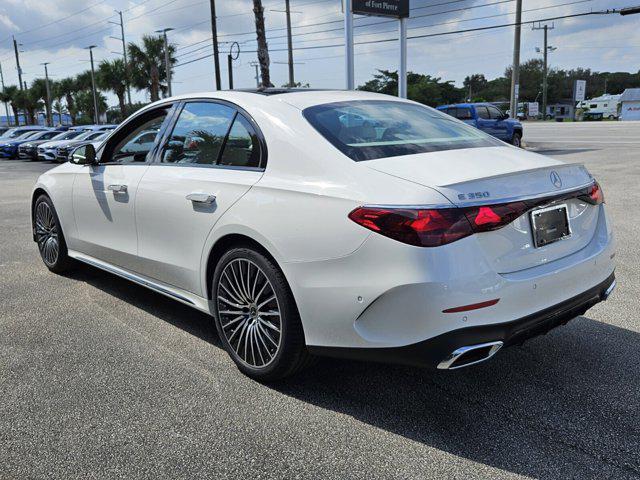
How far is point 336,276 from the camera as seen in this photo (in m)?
2.76

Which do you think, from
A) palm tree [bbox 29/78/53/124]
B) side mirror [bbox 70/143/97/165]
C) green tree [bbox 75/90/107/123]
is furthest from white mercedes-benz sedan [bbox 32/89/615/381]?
palm tree [bbox 29/78/53/124]

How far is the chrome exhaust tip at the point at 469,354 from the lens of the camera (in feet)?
8.46

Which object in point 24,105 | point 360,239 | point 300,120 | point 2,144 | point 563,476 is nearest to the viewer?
point 563,476

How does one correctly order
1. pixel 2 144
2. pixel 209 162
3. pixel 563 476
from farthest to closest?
pixel 2 144
pixel 209 162
pixel 563 476

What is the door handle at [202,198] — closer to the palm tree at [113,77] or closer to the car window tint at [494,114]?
the car window tint at [494,114]

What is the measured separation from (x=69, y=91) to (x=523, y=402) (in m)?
82.5

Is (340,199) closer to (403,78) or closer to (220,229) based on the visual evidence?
(220,229)

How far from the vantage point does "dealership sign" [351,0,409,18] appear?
16953 millimetres

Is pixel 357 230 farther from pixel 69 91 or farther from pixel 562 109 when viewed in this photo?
pixel 562 109

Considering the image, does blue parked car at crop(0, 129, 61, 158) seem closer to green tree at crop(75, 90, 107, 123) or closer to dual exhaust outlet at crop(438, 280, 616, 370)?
dual exhaust outlet at crop(438, 280, 616, 370)

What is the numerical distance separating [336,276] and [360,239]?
0.74 feet

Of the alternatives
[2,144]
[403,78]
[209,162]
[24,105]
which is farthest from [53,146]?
[24,105]

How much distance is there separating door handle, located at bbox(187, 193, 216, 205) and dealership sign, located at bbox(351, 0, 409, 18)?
14.5 metres

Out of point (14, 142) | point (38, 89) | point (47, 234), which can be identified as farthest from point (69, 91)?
point (47, 234)
